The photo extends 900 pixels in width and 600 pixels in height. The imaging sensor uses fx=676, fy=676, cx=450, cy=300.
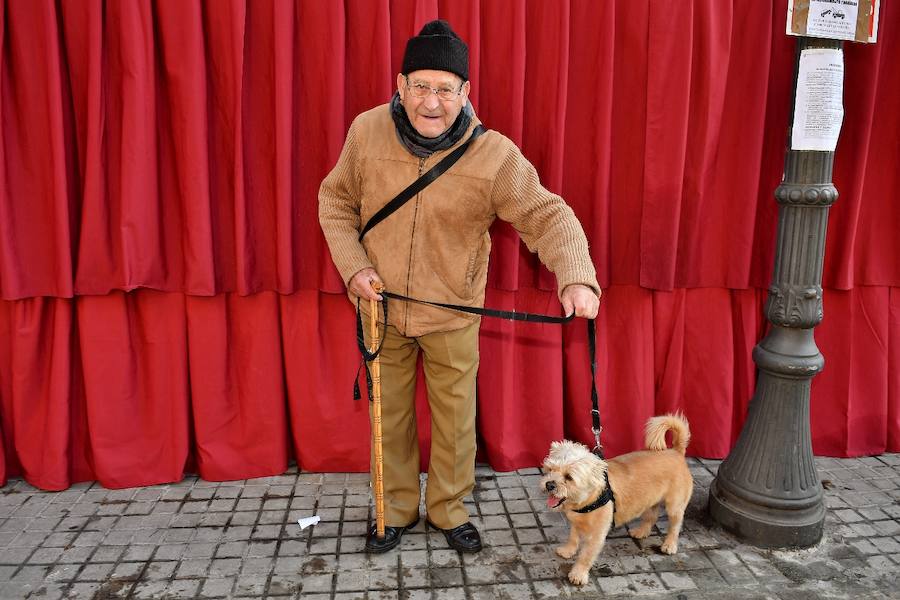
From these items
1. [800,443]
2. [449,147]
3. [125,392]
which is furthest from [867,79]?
[125,392]

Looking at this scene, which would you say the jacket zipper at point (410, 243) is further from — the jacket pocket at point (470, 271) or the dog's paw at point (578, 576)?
the dog's paw at point (578, 576)

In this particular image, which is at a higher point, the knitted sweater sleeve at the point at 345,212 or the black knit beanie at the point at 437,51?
the black knit beanie at the point at 437,51

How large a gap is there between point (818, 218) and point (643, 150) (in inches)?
35.7

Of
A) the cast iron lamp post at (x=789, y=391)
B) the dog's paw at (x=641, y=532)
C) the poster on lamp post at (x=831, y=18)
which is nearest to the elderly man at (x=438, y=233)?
the dog's paw at (x=641, y=532)

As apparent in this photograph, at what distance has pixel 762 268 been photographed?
375 centimetres

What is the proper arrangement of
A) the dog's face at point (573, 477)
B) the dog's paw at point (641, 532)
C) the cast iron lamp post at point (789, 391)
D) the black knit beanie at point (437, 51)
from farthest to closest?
1. the dog's paw at point (641, 532)
2. the cast iron lamp post at point (789, 391)
3. the dog's face at point (573, 477)
4. the black knit beanie at point (437, 51)

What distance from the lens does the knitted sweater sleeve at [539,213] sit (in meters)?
2.79

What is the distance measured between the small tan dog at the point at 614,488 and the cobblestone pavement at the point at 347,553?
10cm

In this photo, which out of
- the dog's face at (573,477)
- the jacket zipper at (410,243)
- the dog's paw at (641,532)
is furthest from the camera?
the dog's paw at (641,532)

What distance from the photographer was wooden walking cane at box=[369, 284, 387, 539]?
2.92 meters

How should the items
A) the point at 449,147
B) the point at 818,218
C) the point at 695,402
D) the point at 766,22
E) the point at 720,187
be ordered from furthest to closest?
the point at 695,402, the point at 720,187, the point at 766,22, the point at 818,218, the point at 449,147

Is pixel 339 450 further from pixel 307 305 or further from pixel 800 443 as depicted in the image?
pixel 800 443

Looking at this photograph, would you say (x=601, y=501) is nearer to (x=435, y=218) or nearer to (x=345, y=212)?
(x=435, y=218)

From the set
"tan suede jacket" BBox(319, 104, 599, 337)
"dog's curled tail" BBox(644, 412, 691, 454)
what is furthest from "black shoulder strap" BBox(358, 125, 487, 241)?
"dog's curled tail" BBox(644, 412, 691, 454)
